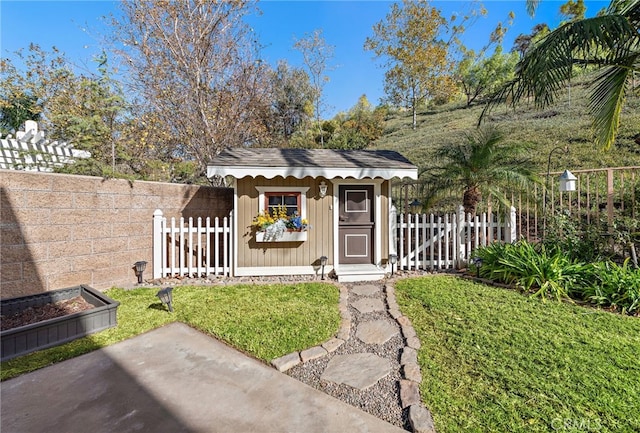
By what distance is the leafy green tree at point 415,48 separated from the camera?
23.2 metres

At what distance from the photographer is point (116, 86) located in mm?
7602

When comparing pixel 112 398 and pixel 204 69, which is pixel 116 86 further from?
pixel 112 398

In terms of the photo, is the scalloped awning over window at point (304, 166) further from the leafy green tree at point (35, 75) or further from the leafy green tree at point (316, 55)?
the leafy green tree at point (316, 55)

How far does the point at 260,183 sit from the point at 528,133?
1736 centimetres

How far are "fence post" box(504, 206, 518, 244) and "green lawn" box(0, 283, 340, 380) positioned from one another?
495cm

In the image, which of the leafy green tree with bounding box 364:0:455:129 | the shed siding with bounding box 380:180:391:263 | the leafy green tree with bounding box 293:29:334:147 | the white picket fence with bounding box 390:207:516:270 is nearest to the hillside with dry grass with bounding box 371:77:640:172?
the white picket fence with bounding box 390:207:516:270

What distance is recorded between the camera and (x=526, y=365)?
304cm

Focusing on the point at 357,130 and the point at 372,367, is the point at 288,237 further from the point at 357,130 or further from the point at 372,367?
the point at 357,130

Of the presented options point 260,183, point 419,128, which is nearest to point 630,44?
point 260,183

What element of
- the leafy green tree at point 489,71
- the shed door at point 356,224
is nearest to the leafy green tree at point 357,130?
the leafy green tree at point 489,71

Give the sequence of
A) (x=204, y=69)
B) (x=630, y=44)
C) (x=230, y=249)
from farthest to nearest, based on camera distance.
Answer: (x=204, y=69) → (x=230, y=249) → (x=630, y=44)

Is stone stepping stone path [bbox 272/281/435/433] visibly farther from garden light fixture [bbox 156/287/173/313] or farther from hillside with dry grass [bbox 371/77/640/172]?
hillside with dry grass [bbox 371/77/640/172]

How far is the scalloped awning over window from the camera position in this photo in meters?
6.28

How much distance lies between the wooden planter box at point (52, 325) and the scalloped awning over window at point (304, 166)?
3.21 meters
